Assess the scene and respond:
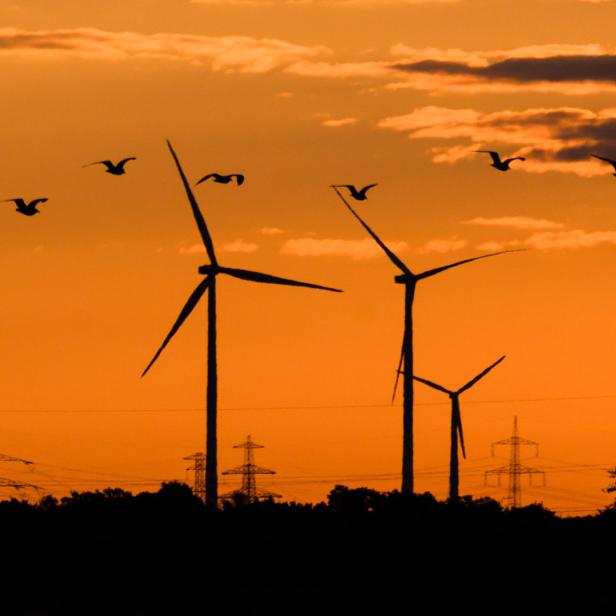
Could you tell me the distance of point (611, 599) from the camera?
7372 inches

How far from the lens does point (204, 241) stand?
7539 inches

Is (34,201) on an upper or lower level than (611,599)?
upper

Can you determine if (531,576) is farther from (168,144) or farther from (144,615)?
(168,144)

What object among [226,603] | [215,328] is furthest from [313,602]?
[215,328]

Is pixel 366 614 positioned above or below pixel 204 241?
below

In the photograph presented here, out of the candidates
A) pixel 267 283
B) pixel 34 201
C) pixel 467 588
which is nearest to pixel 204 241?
pixel 267 283

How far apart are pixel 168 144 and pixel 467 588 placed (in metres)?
37.2

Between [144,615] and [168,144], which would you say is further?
[144,615]

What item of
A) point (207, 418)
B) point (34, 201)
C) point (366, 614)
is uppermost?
point (34, 201)

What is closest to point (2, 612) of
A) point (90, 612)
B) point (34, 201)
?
point (90, 612)

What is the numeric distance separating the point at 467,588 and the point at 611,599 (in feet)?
33.4

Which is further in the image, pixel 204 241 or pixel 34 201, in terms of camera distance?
pixel 204 241

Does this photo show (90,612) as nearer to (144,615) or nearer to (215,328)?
(144,615)

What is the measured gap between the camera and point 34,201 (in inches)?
6983
